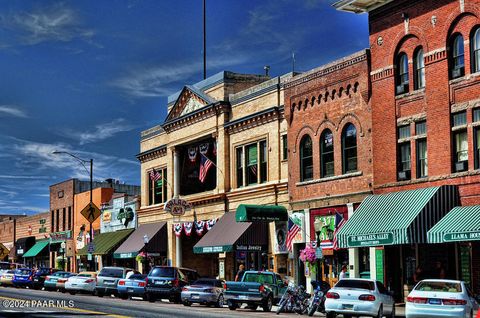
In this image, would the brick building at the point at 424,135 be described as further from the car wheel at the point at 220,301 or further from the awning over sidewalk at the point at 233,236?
the awning over sidewalk at the point at 233,236

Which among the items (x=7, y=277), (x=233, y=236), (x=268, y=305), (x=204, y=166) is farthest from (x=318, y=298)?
(x=7, y=277)

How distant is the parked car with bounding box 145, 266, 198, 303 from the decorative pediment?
46.6ft

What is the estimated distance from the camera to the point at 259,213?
4016 cm

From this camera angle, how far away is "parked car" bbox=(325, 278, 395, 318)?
25656mm

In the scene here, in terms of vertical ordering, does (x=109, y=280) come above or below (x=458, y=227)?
below

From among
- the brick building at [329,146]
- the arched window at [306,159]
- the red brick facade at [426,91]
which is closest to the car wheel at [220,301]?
the brick building at [329,146]

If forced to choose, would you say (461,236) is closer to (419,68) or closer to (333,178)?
(419,68)

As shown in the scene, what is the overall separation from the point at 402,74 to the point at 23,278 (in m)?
27.9

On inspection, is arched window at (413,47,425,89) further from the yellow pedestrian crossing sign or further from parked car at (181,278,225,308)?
the yellow pedestrian crossing sign

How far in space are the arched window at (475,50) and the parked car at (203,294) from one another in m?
13.2

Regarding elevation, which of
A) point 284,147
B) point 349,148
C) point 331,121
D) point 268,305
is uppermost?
Result: point 331,121

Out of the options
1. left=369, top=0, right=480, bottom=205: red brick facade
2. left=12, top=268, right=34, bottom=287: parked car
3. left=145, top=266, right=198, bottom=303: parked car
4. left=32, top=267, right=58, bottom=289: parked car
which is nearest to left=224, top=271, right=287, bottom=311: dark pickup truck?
left=145, top=266, right=198, bottom=303: parked car

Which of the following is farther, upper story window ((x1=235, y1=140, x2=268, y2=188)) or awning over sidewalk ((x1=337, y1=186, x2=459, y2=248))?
upper story window ((x1=235, y1=140, x2=268, y2=188))

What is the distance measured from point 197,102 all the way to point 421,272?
22.4 m
